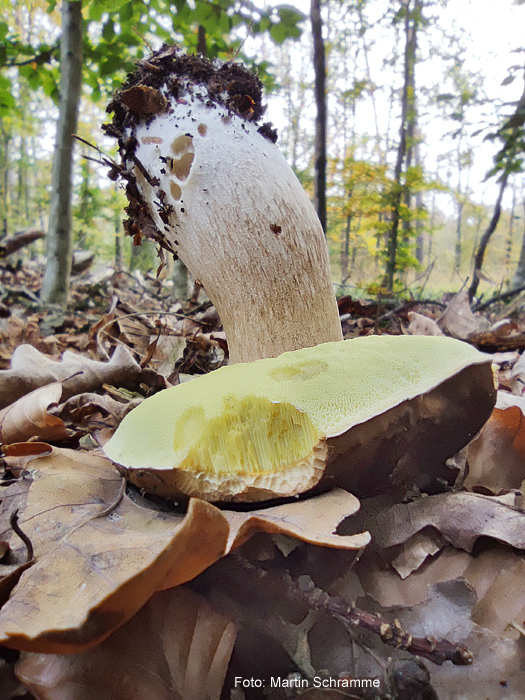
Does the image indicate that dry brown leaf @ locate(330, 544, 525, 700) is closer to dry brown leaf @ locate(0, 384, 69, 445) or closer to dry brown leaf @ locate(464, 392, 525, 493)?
dry brown leaf @ locate(464, 392, 525, 493)

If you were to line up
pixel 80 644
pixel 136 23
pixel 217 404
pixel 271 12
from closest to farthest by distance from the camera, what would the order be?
pixel 80 644 → pixel 217 404 → pixel 271 12 → pixel 136 23

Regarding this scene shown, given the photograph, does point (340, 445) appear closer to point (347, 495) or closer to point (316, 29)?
point (347, 495)

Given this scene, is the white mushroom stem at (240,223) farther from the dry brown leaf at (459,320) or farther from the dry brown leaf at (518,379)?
the dry brown leaf at (459,320)

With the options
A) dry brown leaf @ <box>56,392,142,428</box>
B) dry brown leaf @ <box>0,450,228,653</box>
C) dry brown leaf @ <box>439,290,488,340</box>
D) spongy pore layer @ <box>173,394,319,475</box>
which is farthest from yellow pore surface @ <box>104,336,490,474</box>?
dry brown leaf @ <box>439,290,488,340</box>

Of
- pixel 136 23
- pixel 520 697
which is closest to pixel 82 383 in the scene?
pixel 520 697

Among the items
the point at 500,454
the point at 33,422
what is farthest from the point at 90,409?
the point at 500,454

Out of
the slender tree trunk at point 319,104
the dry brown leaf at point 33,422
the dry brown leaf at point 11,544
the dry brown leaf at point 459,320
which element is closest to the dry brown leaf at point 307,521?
the dry brown leaf at point 11,544
